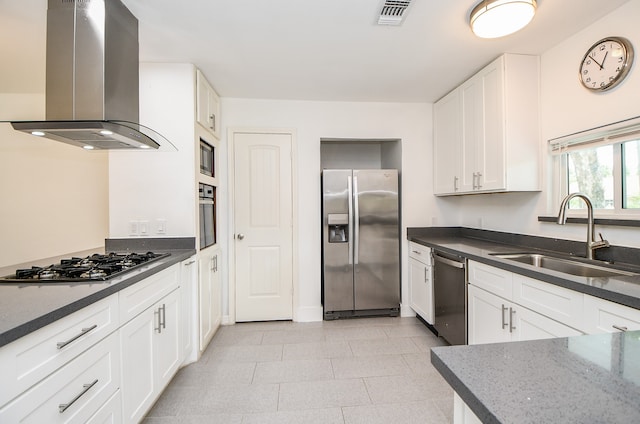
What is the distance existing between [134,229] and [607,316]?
2.92 m

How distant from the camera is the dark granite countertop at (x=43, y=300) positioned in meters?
0.88

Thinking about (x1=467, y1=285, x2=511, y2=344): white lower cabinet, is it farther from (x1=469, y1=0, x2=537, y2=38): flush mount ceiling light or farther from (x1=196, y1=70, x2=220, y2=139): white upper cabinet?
(x1=196, y1=70, x2=220, y2=139): white upper cabinet

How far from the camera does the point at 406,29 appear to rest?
190 centimetres

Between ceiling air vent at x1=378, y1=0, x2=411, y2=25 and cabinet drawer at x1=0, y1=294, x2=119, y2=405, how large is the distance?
7.00ft

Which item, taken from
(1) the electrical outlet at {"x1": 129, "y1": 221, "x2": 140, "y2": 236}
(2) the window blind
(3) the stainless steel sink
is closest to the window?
(2) the window blind

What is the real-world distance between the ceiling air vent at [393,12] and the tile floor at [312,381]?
244cm

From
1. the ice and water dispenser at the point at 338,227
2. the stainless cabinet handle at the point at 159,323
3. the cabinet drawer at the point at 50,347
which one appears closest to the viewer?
the cabinet drawer at the point at 50,347

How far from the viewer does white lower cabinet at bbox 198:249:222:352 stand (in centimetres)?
242

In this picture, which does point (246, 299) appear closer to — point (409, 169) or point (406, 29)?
point (409, 169)

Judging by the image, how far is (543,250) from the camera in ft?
7.17

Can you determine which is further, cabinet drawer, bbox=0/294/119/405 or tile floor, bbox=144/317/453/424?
tile floor, bbox=144/317/453/424

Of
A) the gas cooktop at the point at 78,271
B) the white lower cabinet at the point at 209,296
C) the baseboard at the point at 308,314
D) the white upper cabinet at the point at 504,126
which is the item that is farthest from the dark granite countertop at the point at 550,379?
the baseboard at the point at 308,314

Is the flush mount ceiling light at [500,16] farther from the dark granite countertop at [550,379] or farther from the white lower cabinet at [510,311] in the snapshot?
the dark granite countertop at [550,379]

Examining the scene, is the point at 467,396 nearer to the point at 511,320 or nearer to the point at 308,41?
the point at 511,320
